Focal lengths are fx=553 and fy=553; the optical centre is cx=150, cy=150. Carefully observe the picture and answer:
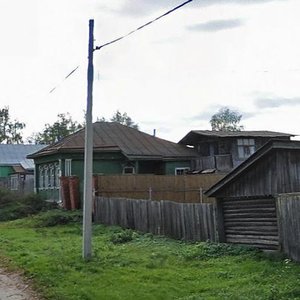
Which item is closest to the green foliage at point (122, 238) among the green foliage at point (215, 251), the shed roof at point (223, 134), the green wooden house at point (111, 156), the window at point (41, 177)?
the green foliage at point (215, 251)

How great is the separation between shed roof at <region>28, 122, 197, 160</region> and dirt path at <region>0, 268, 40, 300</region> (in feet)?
68.2

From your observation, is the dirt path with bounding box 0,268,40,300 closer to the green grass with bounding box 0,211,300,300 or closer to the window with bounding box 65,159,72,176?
the green grass with bounding box 0,211,300,300

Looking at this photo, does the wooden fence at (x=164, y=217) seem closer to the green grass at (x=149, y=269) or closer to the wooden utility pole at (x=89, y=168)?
the green grass at (x=149, y=269)

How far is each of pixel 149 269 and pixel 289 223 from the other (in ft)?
11.2

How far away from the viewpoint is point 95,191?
2680 cm

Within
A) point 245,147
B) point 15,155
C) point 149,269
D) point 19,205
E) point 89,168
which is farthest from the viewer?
point 15,155

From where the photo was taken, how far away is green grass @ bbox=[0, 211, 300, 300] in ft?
32.5

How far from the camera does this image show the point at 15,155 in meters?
66.7

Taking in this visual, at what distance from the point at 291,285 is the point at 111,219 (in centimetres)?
1376

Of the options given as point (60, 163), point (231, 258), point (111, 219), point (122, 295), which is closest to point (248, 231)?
point (231, 258)

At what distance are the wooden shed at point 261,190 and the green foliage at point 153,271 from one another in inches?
25.9

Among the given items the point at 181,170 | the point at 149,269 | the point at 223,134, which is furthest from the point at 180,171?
the point at 149,269

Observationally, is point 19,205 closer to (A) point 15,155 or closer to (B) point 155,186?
(B) point 155,186

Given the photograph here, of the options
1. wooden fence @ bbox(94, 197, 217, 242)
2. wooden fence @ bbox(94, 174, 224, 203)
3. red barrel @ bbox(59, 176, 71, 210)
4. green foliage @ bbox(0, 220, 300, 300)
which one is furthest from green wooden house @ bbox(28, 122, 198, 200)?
green foliage @ bbox(0, 220, 300, 300)
